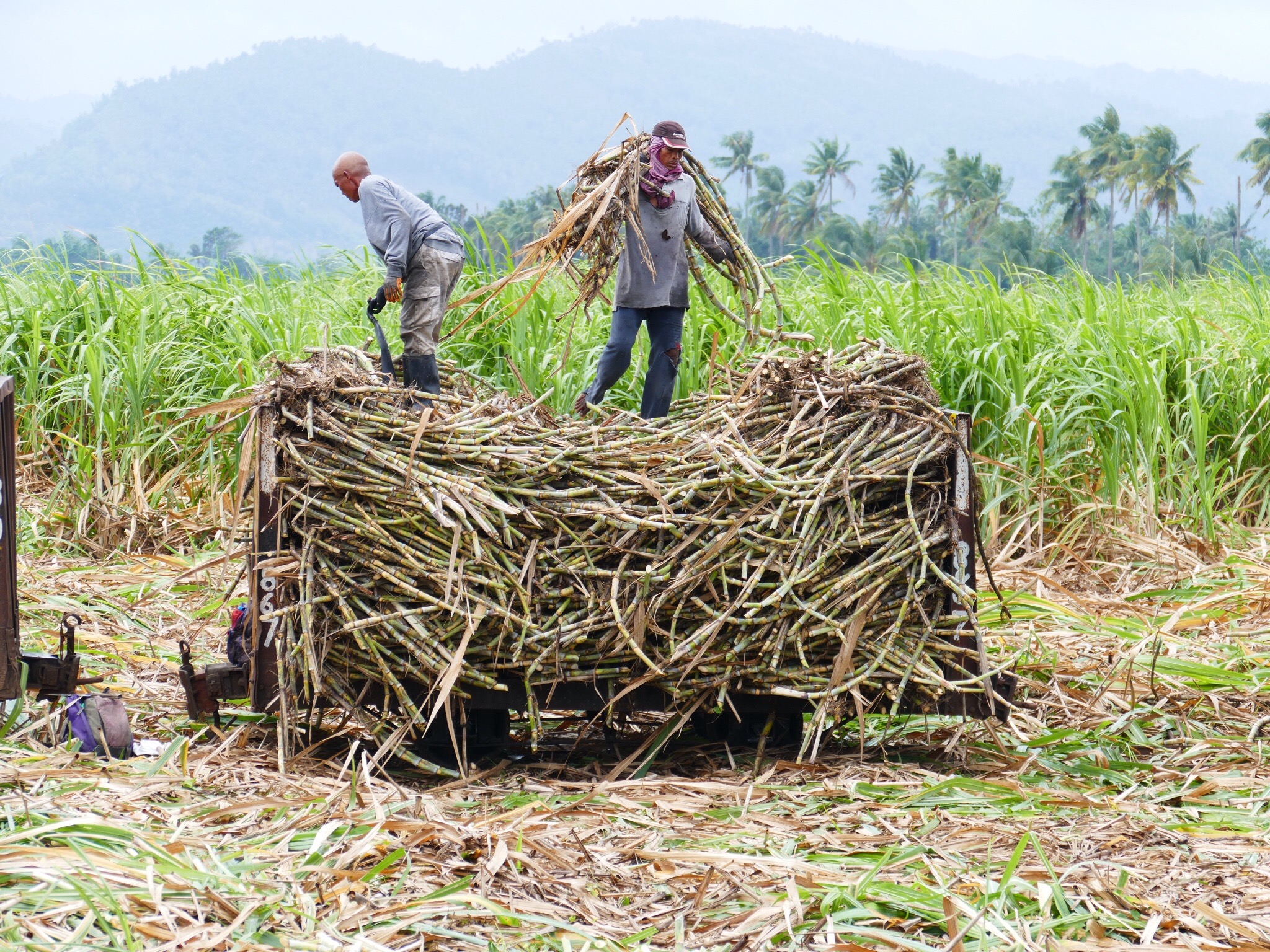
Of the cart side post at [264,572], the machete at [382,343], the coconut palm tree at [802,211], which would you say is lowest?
the cart side post at [264,572]

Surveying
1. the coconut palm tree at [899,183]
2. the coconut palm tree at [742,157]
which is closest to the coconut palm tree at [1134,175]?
the coconut palm tree at [899,183]

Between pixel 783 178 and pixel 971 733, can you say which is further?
pixel 783 178

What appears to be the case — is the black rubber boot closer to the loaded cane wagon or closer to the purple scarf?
the purple scarf

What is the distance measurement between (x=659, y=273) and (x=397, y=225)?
1.27m

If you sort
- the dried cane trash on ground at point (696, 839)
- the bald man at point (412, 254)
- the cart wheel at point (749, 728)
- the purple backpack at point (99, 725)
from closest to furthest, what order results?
the dried cane trash on ground at point (696, 839), the purple backpack at point (99, 725), the cart wheel at point (749, 728), the bald man at point (412, 254)

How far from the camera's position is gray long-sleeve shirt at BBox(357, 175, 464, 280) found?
5.60 metres

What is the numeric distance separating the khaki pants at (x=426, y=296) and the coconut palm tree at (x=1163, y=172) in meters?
89.0

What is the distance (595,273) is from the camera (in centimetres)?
500

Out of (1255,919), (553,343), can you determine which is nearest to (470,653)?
(1255,919)

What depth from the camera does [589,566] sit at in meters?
3.34

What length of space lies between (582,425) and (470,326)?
134 inches

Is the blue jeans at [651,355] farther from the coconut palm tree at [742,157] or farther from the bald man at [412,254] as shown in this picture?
the coconut palm tree at [742,157]

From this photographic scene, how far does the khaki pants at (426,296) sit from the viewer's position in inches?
224

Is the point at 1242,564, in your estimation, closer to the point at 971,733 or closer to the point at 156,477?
the point at 971,733
